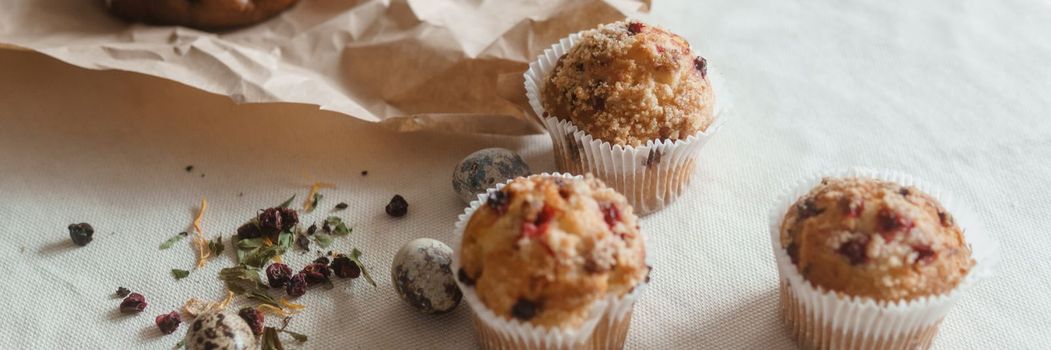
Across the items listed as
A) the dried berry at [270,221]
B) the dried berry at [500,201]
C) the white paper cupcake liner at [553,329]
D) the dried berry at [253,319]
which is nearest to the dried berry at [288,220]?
the dried berry at [270,221]

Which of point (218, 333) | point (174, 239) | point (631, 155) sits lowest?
point (174, 239)

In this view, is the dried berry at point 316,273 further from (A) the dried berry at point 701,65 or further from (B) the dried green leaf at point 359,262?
(A) the dried berry at point 701,65

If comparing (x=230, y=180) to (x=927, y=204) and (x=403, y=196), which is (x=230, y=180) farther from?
→ (x=927, y=204)

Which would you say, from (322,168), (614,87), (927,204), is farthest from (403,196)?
(927,204)

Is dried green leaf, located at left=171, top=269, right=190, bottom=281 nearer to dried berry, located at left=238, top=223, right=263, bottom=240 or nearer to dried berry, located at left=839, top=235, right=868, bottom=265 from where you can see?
dried berry, located at left=238, top=223, right=263, bottom=240

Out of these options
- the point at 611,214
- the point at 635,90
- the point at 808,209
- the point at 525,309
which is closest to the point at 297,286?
the point at 525,309

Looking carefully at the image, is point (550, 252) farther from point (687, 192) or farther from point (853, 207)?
point (687, 192)
